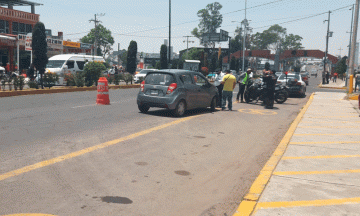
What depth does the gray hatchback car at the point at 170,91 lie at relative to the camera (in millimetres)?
11891

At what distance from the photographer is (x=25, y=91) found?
19.1m

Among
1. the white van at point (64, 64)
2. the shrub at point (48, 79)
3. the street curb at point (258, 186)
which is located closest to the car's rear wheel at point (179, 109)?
the street curb at point (258, 186)

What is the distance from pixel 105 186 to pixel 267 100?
1234 cm

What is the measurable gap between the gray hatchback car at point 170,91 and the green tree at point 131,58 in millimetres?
30817

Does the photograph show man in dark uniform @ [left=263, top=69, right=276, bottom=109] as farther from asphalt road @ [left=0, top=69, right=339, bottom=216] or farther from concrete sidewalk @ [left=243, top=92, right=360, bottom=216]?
concrete sidewalk @ [left=243, top=92, right=360, bottom=216]

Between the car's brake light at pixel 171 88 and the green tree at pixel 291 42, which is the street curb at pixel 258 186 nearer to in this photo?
the car's brake light at pixel 171 88

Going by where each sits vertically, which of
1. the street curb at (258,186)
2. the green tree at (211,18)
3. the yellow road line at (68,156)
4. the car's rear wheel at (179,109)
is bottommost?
the street curb at (258,186)

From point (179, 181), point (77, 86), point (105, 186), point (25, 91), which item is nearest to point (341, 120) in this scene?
point (179, 181)

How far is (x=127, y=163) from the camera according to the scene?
6.12 metres

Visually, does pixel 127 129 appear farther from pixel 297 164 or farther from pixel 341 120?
pixel 341 120

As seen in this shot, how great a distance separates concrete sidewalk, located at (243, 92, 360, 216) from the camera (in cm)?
427

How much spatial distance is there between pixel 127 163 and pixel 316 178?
3.02m

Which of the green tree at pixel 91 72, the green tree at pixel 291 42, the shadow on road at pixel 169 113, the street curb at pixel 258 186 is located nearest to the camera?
the street curb at pixel 258 186

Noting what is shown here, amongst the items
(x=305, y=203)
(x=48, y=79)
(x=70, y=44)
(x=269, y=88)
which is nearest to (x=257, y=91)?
(x=269, y=88)
